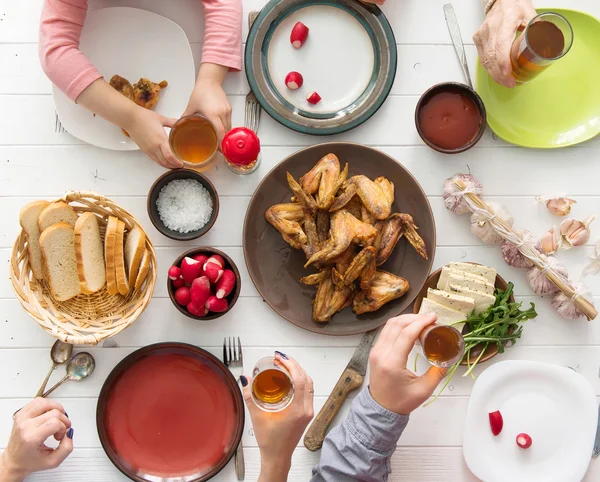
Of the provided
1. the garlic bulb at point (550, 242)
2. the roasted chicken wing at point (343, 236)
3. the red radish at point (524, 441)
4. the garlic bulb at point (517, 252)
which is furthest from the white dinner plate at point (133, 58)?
the red radish at point (524, 441)

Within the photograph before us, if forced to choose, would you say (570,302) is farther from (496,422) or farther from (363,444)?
(363,444)

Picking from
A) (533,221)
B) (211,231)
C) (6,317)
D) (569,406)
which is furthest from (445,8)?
(6,317)

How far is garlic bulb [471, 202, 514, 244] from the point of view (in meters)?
1.67

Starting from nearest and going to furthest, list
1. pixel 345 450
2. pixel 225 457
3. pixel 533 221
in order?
pixel 345 450 < pixel 225 457 < pixel 533 221

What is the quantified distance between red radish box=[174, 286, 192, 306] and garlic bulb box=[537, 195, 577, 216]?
1.11 m

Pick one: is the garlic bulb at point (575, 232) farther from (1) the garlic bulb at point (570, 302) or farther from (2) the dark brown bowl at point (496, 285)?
(2) the dark brown bowl at point (496, 285)

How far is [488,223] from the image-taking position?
168 cm

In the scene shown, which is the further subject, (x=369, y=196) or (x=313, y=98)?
(x=313, y=98)

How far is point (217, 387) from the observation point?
5.49 feet

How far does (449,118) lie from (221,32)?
712 mm

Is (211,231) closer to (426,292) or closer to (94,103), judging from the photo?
(94,103)

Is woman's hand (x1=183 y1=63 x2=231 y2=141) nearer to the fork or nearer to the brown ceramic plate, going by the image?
the brown ceramic plate

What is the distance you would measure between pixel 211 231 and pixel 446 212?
2.39 ft

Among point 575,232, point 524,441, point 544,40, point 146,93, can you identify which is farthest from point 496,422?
point 146,93
